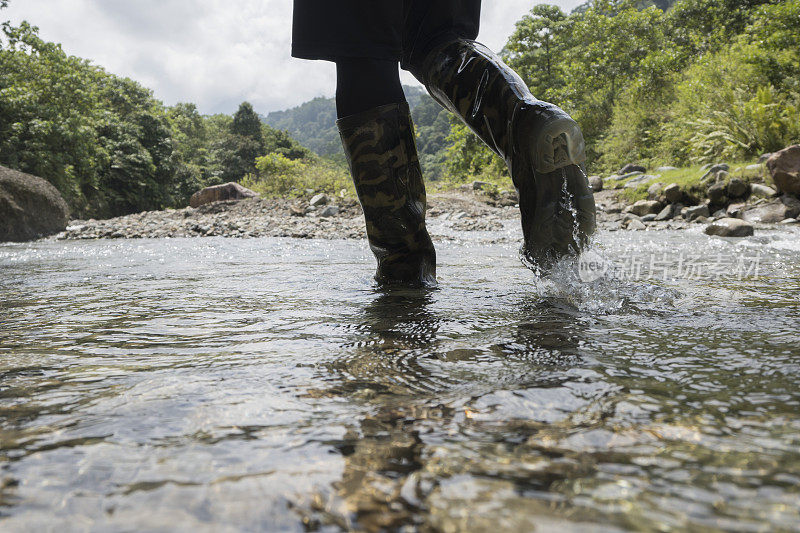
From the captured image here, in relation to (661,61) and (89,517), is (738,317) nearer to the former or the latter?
(89,517)

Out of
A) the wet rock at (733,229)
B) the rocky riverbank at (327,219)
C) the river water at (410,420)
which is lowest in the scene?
the river water at (410,420)

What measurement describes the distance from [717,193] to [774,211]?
50.2 inches

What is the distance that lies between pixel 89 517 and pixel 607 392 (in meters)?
0.55

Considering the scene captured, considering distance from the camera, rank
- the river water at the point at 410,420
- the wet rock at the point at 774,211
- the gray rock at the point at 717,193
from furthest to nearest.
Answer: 1. the gray rock at the point at 717,193
2. the wet rock at the point at 774,211
3. the river water at the point at 410,420

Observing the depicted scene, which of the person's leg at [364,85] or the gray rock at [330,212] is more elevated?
the person's leg at [364,85]

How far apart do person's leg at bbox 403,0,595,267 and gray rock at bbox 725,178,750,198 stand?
7933 mm

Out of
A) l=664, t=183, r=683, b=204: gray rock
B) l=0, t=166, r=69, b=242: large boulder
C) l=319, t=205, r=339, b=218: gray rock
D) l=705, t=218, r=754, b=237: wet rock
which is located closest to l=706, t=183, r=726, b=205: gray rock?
l=664, t=183, r=683, b=204: gray rock

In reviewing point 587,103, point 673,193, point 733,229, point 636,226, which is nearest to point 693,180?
point 673,193

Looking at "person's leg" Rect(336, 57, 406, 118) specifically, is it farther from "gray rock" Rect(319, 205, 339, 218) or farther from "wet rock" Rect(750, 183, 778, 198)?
"gray rock" Rect(319, 205, 339, 218)

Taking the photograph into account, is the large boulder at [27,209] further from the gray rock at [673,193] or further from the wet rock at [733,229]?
the gray rock at [673,193]

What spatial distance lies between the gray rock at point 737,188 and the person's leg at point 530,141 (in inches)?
312

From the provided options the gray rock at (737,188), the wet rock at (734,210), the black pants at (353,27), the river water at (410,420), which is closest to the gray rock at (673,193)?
the gray rock at (737,188)

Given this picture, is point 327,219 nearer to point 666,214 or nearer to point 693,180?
point 666,214

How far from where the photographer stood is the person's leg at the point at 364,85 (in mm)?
1658
